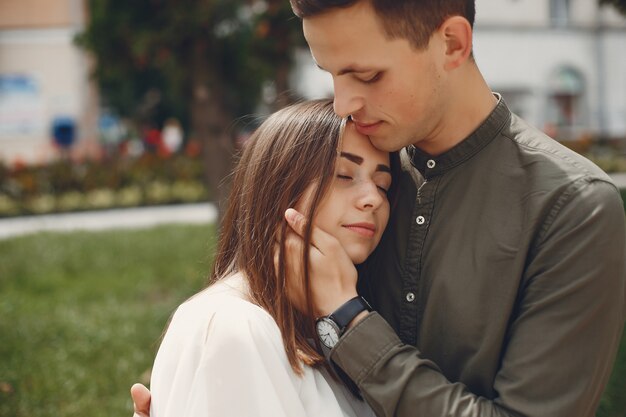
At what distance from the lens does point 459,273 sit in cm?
194

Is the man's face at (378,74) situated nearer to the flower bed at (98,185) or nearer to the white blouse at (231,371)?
the white blouse at (231,371)

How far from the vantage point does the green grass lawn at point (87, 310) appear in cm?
503

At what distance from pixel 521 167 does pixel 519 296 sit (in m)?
0.32

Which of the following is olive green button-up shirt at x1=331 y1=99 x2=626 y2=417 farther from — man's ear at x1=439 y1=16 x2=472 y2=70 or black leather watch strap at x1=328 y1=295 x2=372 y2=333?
man's ear at x1=439 y1=16 x2=472 y2=70

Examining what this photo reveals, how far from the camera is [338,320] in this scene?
6.27 ft

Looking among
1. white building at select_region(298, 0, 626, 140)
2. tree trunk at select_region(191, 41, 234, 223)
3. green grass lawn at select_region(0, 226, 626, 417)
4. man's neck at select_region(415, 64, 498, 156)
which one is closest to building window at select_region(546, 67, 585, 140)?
white building at select_region(298, 0, 626, 140)

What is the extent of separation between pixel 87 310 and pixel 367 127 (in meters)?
5.54

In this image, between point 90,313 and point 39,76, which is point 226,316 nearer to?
point 90,313

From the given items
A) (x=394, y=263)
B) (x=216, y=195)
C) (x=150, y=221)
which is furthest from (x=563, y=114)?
(x=394, y=263)

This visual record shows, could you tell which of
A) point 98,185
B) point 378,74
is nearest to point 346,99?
point 378,74

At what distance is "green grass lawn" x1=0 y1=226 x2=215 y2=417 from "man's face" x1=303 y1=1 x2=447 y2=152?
4.39 ft

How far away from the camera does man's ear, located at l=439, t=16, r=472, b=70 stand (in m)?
1.93

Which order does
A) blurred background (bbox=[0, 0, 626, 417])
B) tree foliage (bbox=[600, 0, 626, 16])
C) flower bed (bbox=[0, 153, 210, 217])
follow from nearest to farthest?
tree foliage (bbox=[600, 0, 626, 16]) < blurred background (bbox=[0, 0, 626, 417]) < flower bed (bbox=[0, 153, 210, 217])

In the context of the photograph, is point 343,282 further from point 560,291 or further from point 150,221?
point 150,221
